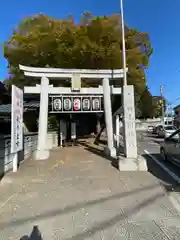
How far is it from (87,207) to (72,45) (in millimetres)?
14657

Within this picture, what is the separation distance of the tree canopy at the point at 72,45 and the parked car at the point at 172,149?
6918 mm

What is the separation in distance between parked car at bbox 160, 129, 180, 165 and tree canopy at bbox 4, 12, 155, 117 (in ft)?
22.7

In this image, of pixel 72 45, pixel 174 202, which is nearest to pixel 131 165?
pixel 174 202

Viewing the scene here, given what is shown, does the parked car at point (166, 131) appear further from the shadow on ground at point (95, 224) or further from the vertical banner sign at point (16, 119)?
the shadow on ground at point (95, 224)

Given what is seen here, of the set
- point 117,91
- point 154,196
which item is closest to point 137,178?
point 154,196

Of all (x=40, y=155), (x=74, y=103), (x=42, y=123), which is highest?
(x=74, y=103)

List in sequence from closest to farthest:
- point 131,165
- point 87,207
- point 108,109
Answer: point 87,207
point 131,165
point 108,109

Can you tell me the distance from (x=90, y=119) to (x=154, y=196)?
2341 cm

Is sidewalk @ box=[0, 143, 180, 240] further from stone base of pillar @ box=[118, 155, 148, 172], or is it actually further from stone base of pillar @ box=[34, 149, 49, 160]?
stone base of pillar @ box=[34, 149, 49, 160]

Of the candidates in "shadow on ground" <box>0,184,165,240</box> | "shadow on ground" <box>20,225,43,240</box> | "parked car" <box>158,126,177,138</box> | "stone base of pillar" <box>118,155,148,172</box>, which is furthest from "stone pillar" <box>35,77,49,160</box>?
"parked car" <box>158,126,177,138</box>

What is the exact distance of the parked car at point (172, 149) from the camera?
8733 mm

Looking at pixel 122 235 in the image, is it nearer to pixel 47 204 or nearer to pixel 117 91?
pixel 47 204

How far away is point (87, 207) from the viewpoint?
458 centimetres

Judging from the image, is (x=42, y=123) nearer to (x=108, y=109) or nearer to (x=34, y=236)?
(x=108, y=109)
